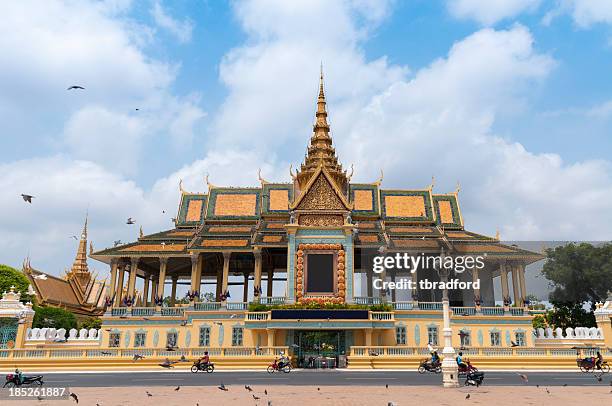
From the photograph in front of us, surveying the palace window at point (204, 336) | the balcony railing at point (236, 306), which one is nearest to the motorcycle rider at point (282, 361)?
the balcony railing at point (236, 306)

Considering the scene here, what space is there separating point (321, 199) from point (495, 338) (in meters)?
14.9

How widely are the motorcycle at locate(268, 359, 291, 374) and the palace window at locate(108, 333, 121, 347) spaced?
48.2ft

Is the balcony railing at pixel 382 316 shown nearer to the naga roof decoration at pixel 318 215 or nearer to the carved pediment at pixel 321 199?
the naga roof decoration at pixel 318 215

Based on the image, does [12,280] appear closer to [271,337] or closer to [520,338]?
[271,337]

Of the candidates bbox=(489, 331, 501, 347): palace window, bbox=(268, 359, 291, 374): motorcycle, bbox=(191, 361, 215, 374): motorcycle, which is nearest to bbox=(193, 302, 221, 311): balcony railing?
bbox=(191, 361, 215, 374): motorcycle

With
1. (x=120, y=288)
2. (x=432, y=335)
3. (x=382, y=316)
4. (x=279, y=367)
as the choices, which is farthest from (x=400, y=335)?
(x=120, y=288)

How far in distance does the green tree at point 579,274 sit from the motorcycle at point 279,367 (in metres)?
30.5

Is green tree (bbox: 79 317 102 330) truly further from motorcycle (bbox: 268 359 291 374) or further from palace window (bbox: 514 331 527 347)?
palace window (bbox: 514 331 527 347)

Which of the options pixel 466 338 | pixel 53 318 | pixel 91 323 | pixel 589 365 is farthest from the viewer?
pixel 91 323

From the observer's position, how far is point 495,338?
3428cm

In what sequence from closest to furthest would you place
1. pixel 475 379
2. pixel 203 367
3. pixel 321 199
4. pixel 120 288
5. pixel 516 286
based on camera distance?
1. pixel 475 379
2. pixel 203 367
3. pixel 321 199
4. pixel 516 286
5. pixel 120 288

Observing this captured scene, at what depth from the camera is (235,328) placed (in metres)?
34.8

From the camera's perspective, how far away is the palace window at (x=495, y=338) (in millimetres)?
34156

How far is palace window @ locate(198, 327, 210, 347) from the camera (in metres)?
34.7
